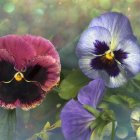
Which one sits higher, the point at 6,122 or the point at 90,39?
the point at 90,39

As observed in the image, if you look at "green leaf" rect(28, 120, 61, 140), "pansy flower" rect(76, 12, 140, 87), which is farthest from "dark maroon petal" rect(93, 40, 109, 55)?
"green leaf" rect(28, 120, 61, 140)

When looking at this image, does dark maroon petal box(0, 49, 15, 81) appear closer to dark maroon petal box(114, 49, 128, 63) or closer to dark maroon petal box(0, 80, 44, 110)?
dark maroon petal box(0, 80, 44, 110)

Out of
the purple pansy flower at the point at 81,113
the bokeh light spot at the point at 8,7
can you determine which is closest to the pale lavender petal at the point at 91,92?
the purple pansy flower at the point at 81,113

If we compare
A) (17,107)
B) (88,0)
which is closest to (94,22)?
(88,0)

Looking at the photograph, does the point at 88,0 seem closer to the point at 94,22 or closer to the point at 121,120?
the point at 94,22

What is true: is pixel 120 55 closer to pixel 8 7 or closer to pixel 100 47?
pixel 100 47

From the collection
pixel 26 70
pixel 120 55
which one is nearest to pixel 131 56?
pixel 120 55
